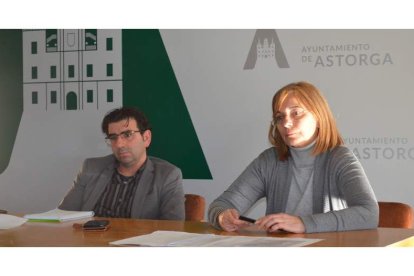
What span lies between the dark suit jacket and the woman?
53 cm

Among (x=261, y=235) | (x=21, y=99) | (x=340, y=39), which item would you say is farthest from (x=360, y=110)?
(x=21, y=99)

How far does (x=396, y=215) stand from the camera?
9.43 ft

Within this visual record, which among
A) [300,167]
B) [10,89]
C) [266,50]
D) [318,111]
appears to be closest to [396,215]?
[300,167]

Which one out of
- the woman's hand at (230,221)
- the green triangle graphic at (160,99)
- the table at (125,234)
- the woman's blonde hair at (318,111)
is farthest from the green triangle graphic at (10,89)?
the woman's hand at (230,221)

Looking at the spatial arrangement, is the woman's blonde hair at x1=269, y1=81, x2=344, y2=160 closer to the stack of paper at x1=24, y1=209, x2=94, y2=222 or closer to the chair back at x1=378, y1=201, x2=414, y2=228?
the chair back at x1=378, y1=201, x2=414, y2=228

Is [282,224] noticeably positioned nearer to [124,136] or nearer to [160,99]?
[124,136]

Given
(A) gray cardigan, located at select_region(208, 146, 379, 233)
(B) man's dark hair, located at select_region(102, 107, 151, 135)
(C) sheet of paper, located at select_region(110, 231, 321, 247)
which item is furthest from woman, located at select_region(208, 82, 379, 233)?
(B) man's dark hair, located at select_region(102, 107, 151, 135)

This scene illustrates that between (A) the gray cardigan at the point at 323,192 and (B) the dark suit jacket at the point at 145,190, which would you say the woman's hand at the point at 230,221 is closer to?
(A) the gray cardigan at the point at 323,192

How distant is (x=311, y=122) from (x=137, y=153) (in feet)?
3.68

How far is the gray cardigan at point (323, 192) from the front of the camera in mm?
2426

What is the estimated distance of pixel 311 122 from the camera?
286cm

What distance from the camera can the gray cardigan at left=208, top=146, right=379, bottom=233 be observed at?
7.96 ft

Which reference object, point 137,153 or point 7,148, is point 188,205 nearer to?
point 137,153

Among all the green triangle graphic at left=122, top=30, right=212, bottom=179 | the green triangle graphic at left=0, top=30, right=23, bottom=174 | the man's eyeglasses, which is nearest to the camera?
the man's eyeglasses
